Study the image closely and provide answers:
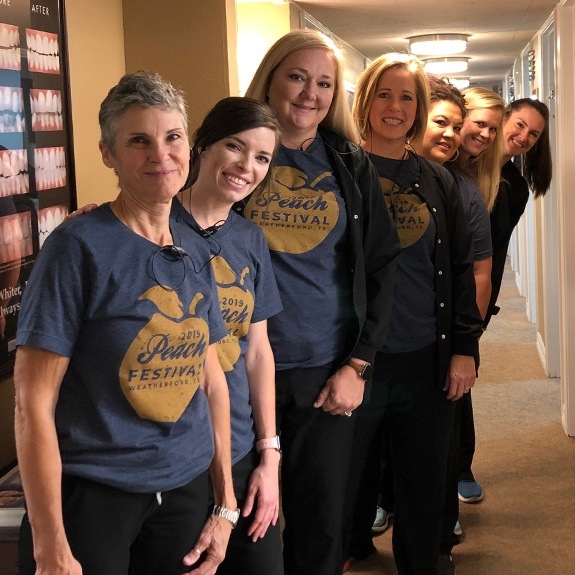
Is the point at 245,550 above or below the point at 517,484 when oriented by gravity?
above

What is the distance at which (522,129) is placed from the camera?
3.58 m

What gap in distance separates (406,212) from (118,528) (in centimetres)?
137

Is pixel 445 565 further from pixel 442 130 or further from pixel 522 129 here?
pixel 522 129

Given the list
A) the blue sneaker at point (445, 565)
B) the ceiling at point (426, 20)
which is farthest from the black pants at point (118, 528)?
the ceiling at point (426, 20)

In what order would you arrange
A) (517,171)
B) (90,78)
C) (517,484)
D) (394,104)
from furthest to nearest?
(517,484) → (517,171) → (90,78) → (394,104)

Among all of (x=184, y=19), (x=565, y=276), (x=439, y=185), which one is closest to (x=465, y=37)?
(x=565, y=276)

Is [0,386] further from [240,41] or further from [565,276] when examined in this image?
[565,276]

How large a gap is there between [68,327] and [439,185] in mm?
1484

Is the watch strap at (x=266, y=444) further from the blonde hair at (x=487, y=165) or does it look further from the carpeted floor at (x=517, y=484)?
the blonde hair at (x=487, y=165)

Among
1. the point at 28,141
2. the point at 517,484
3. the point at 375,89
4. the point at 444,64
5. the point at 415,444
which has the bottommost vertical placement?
the point at 517,484

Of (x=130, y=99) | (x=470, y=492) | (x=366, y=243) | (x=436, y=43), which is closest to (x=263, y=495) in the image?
(x=366, y=243)

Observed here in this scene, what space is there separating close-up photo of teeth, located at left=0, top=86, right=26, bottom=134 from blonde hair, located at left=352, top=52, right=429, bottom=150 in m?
0.93

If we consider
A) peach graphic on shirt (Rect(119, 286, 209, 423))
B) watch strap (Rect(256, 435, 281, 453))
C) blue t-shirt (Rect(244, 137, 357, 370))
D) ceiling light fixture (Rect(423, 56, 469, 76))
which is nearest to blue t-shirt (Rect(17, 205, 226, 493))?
peach graphic on shirt (Rect(119, 286, 209, 423))

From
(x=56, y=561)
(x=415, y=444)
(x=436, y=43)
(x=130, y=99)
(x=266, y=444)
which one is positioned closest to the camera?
(x=56, y=561)
